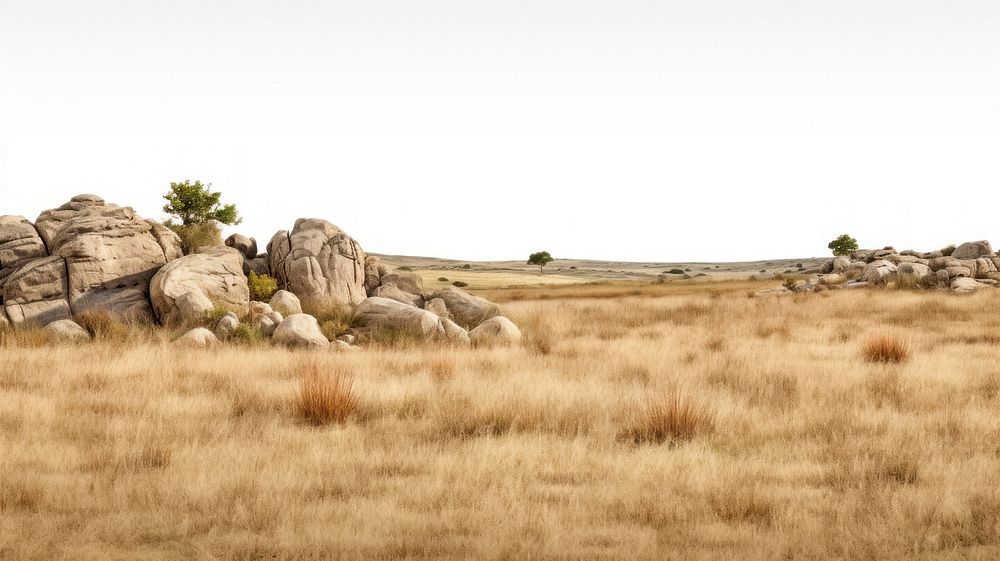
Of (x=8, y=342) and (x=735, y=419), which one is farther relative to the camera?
(x=8, y=342)

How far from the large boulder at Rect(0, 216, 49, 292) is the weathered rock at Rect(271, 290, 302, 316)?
6.60 meters

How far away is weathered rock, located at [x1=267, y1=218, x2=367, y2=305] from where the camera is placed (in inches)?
885

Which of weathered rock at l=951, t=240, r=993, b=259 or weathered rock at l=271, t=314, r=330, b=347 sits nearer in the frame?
weathered rock at l=271, t=314, r=330, b=347

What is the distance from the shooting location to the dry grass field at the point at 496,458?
221 inches

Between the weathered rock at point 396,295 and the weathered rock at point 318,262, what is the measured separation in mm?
526

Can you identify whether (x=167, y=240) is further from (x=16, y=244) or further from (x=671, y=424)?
(x=671, y=424)

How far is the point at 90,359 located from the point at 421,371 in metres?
6.50

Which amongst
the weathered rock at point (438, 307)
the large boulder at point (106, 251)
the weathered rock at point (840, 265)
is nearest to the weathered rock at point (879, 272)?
the weathered rock at point (840, 265)

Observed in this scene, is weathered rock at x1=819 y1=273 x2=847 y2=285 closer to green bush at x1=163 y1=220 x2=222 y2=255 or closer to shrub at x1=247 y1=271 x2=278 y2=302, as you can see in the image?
shrub at x1=247 y1=271 x2=278 y2=302

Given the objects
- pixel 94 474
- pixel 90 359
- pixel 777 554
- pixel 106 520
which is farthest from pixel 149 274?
pixel 777 554

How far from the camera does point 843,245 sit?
98.2m

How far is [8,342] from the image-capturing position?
1689cm

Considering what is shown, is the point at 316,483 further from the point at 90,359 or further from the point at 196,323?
the point at 196,323

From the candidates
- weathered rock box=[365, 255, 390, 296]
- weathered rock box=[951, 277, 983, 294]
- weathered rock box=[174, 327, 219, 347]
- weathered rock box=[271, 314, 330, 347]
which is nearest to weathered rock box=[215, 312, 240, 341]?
weathered rock box=[174, 327, 219, 347]
